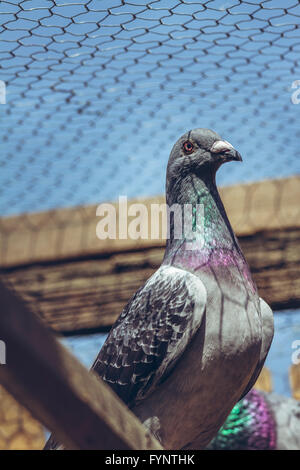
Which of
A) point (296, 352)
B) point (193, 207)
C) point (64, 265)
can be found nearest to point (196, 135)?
point (193, 207)

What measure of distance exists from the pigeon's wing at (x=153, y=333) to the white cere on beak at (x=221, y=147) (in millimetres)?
503

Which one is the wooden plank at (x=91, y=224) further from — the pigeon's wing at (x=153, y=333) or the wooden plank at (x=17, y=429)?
the pigeon's wing at (x=153, y=333)

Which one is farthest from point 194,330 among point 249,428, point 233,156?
point 249,428

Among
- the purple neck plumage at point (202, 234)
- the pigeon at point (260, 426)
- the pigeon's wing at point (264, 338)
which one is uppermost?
the purple neck plumage at point (202, 234)

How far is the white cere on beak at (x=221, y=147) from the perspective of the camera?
261 centimetres

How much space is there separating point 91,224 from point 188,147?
134 centimetres

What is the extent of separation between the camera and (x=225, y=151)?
262 centimetres

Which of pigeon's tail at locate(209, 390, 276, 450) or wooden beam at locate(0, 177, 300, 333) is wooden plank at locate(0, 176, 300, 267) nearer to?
wooden beam at locate(0, 177, 300, 333)

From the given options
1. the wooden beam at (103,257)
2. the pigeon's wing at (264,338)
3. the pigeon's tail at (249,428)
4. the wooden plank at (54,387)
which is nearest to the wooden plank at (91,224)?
the wooden beam at (103,257)

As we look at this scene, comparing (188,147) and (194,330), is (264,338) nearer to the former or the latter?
(194,330)

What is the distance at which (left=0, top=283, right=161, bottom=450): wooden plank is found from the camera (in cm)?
122

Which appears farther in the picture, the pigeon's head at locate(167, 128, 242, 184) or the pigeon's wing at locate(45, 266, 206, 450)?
the pigeon's head at locate(167, 128, 242, 184)

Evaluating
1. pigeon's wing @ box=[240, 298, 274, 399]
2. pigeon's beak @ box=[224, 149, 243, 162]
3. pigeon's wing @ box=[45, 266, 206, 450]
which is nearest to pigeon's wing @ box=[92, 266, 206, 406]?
pigeon's wing @ box=[45, 266, 206, 450]

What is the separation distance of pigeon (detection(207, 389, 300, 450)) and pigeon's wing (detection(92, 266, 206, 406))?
1.34 metres
